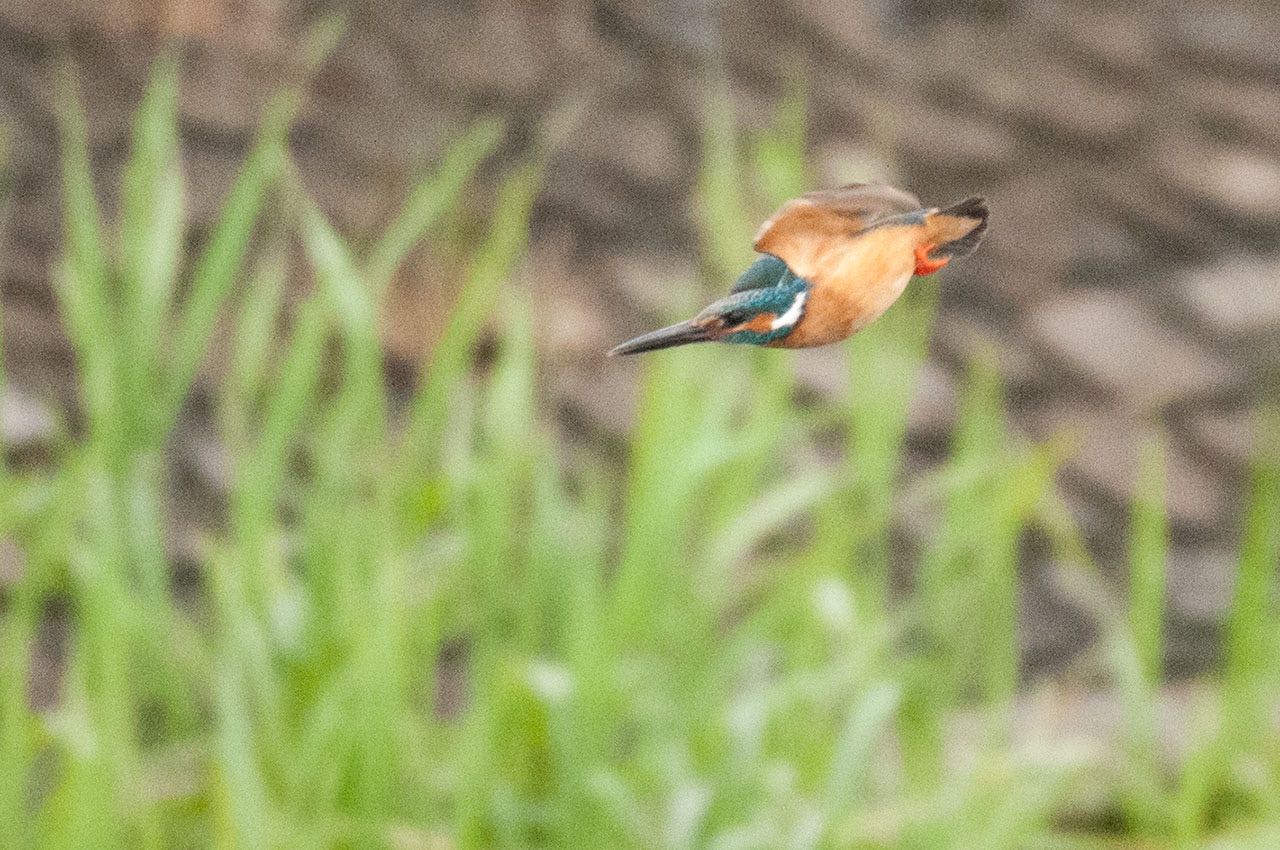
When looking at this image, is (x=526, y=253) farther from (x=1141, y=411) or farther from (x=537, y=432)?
(x=1141, y=411)

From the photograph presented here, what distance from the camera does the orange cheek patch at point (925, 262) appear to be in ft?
0.26

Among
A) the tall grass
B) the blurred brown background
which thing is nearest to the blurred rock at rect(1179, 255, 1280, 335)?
the blurred brown background

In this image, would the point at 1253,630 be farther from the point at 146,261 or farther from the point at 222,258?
the point at 222,258

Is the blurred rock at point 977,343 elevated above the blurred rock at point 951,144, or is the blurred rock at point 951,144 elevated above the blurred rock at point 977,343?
the blurred rock at point 951,144

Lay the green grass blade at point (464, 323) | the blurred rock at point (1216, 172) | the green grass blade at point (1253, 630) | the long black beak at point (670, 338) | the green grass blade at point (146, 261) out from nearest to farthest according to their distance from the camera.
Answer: the long black beak at point (670, 338) → the green grass blade at point (146, 261) → the green grass blade at point (464, 323) → the green grass blade at point (1253, 630) → the blurred rock at point (1216, 172)

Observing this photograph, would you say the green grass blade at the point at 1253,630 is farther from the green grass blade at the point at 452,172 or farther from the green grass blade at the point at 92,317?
the green grass blade at the point at 92,317

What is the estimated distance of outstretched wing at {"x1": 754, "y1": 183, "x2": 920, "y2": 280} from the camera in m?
0.08

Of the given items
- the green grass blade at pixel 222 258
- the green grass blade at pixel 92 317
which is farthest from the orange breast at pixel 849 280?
the green grass blade at pixel 92 317

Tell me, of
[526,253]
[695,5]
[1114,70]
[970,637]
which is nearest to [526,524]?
[526,253]

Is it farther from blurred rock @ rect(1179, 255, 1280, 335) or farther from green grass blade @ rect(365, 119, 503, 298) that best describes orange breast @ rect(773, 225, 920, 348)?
blurred rock @ rect(1179, 255, 1280, 335)

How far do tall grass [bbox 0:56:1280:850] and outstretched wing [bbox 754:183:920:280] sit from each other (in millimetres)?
629

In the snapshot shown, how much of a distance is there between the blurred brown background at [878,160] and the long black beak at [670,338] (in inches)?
53.4

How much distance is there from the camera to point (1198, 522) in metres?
1.82

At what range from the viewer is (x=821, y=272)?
2.9 inches
